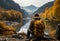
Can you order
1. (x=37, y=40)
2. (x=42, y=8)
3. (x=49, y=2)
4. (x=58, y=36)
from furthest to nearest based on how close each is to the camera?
(x=42, y=8)
(x=49, y=2)
(x=58, y=36)
(x=37, y=40)

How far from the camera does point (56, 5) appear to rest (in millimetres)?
12719

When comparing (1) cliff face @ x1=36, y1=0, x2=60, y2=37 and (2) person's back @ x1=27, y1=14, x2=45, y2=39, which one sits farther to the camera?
(1) cliff face @ x1=36, y1=0, x2=60, y2=37

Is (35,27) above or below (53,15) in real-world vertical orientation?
above

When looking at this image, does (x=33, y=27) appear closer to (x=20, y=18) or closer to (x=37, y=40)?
(x=37, y=40)

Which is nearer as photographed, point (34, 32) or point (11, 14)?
point (34, 32)

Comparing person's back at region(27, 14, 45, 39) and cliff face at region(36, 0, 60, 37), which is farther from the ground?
person's back at region(27, 14, 45, 39)

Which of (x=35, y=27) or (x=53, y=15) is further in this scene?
(x=53, y=15)

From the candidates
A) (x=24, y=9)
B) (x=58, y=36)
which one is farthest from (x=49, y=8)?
(x=58, y=36)

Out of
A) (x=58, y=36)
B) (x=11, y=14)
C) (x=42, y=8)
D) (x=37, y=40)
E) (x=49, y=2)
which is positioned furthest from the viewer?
(x=11, y=14)

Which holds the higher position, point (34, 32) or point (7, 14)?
point (34, 32)

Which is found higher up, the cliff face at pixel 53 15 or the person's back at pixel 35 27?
the person's back at pixel 35 27

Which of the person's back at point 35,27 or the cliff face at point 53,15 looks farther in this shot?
the cliff face at point 53,15

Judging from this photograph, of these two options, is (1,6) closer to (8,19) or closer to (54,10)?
(8,19)

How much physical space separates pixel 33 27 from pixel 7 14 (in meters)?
11.3
